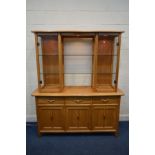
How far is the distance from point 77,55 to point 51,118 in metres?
1.36

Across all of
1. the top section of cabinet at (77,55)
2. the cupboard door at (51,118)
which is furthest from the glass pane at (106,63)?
the cupboard door at (51,118)

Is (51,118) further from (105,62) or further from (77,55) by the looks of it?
(105,62)

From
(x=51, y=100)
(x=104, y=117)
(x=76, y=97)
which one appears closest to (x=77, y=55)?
(x=76, y=97)

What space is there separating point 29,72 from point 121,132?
89.4 inches

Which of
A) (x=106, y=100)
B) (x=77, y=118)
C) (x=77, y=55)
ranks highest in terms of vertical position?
(x=77, y=55)

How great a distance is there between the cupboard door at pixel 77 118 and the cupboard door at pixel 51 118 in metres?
0.13

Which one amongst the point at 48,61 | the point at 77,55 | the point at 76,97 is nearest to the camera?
the point at 76,97

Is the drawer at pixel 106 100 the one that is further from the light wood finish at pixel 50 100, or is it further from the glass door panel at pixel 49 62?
the glass door panel at pixel 49 62

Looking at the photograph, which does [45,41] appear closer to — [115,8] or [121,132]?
[115,8]

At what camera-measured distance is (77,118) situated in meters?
2.87
